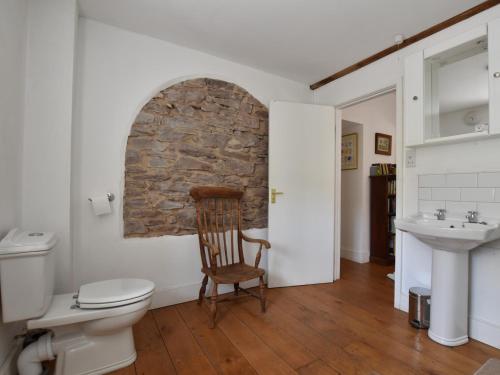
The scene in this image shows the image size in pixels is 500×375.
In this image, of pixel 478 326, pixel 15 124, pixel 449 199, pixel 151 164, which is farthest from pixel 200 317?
pixel 449 199

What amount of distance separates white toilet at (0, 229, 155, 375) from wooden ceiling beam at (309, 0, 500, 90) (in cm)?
272

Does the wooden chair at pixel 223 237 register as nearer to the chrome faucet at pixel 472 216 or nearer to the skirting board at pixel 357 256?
the chrome faucet at pixel 472 216

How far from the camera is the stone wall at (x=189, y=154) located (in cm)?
214

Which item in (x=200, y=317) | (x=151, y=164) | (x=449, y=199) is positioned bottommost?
(x=200, y=317)

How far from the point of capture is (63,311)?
136 centimetres

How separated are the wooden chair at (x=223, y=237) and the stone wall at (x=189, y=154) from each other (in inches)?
5.7

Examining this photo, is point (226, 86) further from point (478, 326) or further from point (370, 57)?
point (478, 326)

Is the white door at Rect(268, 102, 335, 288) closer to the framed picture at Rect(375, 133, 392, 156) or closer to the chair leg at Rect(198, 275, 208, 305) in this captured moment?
the chair leg at Rect(198, 275, 208, 305)

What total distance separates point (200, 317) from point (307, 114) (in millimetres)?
2224

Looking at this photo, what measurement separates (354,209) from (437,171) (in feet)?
5.88

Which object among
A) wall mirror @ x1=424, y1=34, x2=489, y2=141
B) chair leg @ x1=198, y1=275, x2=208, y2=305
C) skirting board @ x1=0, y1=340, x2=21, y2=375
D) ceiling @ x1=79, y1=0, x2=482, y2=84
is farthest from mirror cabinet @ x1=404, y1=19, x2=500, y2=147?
skirting board @ x1=0, y1=340, x2=21, y2=375

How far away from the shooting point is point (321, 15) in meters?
1.88

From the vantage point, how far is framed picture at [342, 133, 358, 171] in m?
3.71

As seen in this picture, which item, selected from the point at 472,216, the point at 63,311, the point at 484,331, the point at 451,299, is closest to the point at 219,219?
the point at 63,311
